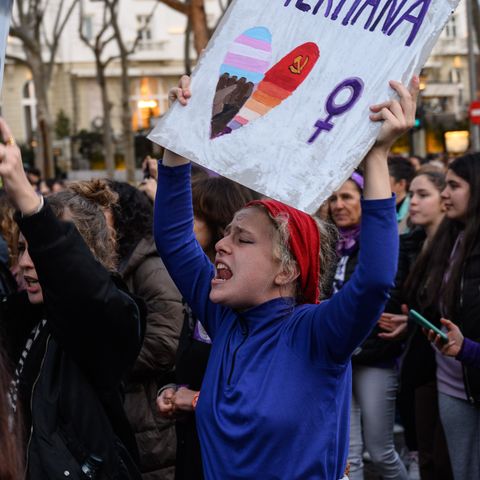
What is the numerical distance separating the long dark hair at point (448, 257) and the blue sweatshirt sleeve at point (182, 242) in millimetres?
1765

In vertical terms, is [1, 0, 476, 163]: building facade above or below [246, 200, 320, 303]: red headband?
below

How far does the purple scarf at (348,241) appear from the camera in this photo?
5.12 m

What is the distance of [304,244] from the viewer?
272 centimetres

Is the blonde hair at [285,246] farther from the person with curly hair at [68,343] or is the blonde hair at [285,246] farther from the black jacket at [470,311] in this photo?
the black jacket at [470,311]

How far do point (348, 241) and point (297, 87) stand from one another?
270cm

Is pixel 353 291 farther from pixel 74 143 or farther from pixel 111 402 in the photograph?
pixel 74 143

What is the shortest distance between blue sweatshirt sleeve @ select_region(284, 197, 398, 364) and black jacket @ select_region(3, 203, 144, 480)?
495 millimetres

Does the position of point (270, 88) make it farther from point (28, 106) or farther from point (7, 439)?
point (28, 106)

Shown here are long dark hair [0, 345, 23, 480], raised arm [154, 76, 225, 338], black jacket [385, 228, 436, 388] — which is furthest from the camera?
black jacket [385, 228, 436, 388]

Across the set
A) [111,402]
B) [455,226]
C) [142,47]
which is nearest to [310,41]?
[111,402]

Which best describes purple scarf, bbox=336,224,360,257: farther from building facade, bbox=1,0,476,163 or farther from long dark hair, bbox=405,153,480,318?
building facade, bbox=1,0,476,163

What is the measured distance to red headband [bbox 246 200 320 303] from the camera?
2717 millimetres

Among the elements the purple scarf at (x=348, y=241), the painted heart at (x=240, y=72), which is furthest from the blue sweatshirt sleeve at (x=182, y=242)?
the purple scarf at (x=348, y=241)

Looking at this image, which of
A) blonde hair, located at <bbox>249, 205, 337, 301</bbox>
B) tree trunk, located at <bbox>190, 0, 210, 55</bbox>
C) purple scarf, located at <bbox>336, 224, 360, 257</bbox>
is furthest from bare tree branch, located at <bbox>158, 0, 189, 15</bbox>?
blonde hair, located at <bbox>249, 205, 337, 301</bbox>
